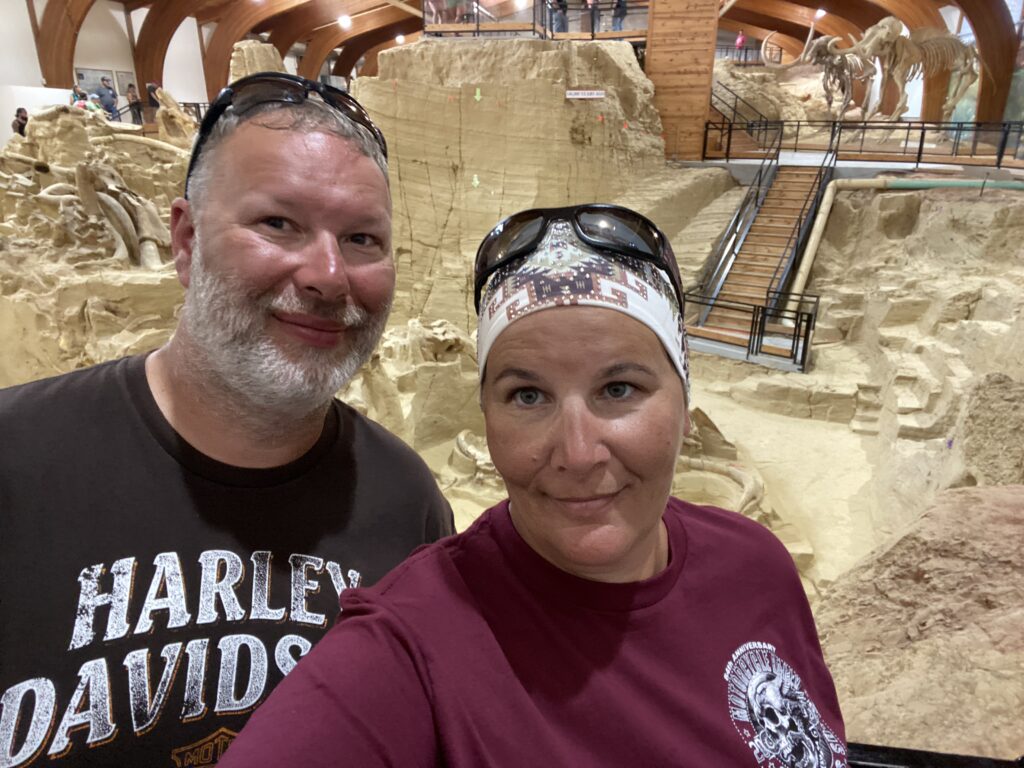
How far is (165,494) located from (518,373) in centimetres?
88

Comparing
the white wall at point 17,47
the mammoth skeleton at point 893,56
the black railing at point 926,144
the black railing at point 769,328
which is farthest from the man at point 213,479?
the white wall at point 17,47

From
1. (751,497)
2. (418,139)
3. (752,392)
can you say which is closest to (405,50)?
(418,139)

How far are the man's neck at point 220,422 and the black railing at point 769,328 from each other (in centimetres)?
804

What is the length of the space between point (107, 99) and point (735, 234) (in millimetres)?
17362

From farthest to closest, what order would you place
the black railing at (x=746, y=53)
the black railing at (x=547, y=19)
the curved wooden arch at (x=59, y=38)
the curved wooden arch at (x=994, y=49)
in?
the black railing at (x=746, y=53), the curved wooden arch at (x=994, y=49), the curved wooden arch at (x=59, y=38), the black railing at (x=547, y=19)

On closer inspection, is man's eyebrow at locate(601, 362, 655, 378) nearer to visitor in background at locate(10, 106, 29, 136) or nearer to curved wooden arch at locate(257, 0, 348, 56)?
visitor in background at locate(10, 106, 29, 136)

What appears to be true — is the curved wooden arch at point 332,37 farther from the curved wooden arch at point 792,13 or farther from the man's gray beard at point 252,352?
the man's gray beard at point 252,352

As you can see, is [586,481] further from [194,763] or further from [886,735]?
[886,735]

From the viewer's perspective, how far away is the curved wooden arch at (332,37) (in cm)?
2348

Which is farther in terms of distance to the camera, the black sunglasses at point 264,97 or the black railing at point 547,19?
the black railing at point 547,19

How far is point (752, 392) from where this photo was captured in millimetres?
8312

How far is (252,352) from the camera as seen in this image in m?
1.33

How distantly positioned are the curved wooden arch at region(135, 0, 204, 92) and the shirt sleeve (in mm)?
23480

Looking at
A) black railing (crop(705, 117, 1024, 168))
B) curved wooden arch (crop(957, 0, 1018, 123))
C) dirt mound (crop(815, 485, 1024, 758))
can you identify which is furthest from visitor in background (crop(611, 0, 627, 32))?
dirt mound (crop(815, 485, 1024, 758))
